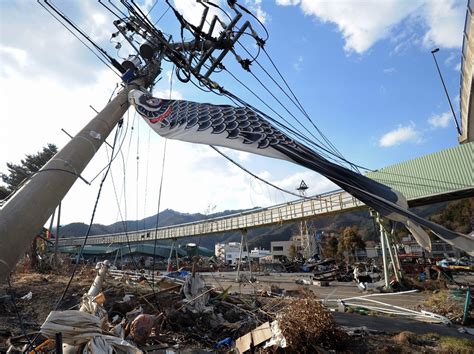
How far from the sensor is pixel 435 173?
1673 centimetres

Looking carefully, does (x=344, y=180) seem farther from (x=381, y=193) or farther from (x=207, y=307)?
(x=207, y=307)

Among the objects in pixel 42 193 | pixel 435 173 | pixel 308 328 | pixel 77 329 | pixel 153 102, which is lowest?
pixel 308 328

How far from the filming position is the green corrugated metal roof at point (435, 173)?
15.6m

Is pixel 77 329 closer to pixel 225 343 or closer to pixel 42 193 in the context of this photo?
pixel 42 193

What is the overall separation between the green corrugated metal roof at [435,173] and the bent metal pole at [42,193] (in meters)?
17.8

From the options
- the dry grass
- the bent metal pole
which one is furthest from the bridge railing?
the bent metal pole

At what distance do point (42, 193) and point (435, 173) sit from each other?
19.3m

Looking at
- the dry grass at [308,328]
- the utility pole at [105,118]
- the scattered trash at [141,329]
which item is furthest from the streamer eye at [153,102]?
the dry grass at [308,328]

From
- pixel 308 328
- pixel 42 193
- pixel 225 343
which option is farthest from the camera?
pixel 225 343

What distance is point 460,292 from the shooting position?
11289 millimetres

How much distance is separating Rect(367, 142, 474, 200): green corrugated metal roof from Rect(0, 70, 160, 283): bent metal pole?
58.3 ft

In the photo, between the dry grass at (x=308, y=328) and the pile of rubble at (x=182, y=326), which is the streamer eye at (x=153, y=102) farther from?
the dry grass at (x=308, y=328)

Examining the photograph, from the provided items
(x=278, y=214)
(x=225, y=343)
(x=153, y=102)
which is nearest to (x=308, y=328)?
(x=225, y=343)

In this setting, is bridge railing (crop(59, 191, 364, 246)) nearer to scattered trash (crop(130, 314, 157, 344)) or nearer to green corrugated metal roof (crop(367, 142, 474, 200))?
green corrugated metal roof (crop(367, 142, 474, 200))
